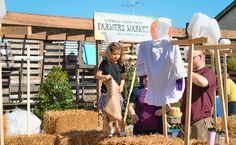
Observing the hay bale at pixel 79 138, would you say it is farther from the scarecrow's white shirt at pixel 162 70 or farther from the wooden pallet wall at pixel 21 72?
the wooden pallet wall at pixel 21 72

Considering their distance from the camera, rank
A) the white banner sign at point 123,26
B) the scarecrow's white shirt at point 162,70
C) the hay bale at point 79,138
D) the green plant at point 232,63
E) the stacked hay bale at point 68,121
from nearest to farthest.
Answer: the scarecrow's white shirt at point 162,70 < the hay bale at point 79,138 < the stacked hay bale at point 68,121 < the white banner sign at point 123,26 < the green plant at point 232,63

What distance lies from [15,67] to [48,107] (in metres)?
1.39

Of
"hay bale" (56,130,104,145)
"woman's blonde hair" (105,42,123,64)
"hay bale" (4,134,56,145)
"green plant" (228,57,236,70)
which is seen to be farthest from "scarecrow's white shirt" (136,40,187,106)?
"green plant" (228,57,236,70)

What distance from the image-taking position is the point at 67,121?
297 inches

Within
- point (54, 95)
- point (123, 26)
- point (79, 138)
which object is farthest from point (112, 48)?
point (54, 95)

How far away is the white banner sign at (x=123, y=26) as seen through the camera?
841 centimetres

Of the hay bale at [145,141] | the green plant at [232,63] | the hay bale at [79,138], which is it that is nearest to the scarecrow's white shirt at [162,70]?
the hay bale at [145,141]

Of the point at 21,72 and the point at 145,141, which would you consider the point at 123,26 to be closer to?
the point at 21,72

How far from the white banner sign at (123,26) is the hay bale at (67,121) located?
1.56 m

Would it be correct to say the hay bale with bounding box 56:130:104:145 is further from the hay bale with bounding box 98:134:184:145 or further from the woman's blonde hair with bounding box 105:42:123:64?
the hay bale with bounding box 98:134:184:145

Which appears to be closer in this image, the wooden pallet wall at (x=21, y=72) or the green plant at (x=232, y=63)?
the wooden pallet wall at (x=21, y=72)

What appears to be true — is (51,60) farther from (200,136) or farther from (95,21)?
(200,136)

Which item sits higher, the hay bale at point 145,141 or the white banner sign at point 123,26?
the white banner sign at point 123,26

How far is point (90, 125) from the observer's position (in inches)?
308
